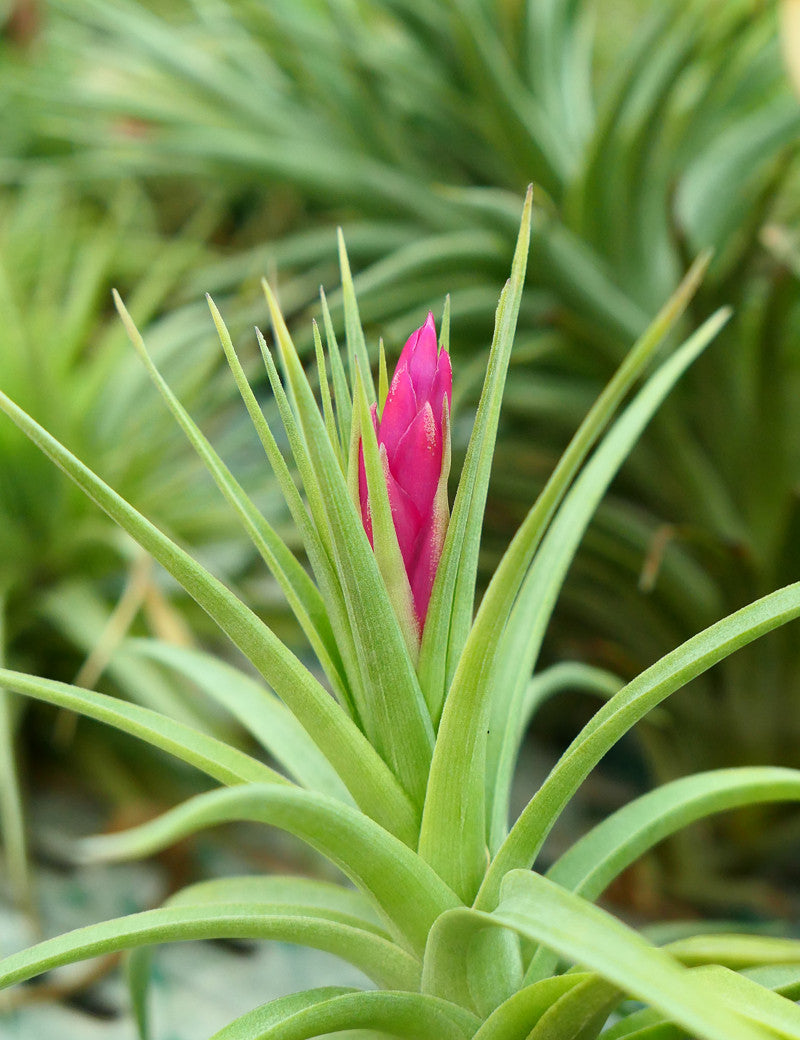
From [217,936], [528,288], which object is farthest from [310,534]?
[528,288]

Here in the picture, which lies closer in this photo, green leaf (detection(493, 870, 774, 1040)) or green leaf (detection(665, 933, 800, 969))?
green leaf (detection(493, 870, 774, 1040))

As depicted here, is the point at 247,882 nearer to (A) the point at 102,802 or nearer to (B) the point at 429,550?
(B) the point at 429,550

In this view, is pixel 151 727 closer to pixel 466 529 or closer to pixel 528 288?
pixel 466 529

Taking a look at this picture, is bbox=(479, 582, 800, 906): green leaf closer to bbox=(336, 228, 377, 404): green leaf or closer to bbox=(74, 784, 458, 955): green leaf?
bbox=(74, 784, 458, 955): green leaf

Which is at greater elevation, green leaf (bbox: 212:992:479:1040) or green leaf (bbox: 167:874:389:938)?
green leaf (bbox: 167:874:389:938)

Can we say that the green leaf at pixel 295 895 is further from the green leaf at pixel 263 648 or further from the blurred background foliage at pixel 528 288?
the blurred background foliage at pixel 528 288

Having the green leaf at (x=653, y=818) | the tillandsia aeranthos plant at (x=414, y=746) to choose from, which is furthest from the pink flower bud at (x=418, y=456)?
the green leaf at (x=653, y=818)

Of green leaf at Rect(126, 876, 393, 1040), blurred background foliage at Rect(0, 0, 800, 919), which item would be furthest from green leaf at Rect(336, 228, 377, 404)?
blurred background foliage at Rect(0, 0, 800, 919)
